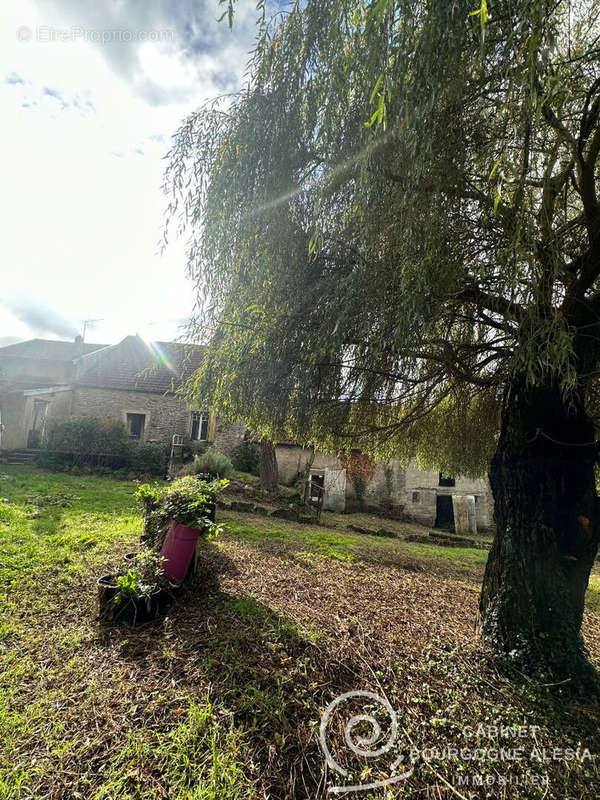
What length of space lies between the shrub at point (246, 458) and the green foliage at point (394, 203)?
1214cm

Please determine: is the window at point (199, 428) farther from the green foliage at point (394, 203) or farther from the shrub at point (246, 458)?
the green foliage at point (394, 203)

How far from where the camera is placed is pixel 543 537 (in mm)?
3451

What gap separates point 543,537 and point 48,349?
28.7 meters

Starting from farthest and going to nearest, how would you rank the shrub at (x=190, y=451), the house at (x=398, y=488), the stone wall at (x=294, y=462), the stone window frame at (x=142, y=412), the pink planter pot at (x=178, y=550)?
the stone window frame at (x=142, y=412) < the shrub at (x=190, y=451) < the stone wall at (x=294, y=462) < the house at (x=398, y=488) < the pink planter pot at (x=178, y=550)

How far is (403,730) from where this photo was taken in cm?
247

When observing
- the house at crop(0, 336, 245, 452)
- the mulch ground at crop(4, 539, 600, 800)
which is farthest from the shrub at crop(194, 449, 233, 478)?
the mulch ground at crop(4, 539, 600, 800)

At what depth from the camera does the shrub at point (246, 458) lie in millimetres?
16219

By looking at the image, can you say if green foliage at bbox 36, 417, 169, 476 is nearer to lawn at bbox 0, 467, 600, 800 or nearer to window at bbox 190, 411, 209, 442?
window at bbox 190, 411, 209, 442

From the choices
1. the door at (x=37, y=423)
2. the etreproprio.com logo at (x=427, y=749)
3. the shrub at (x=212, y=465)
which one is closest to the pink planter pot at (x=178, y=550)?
the etreproprio.com logo at (x=427, y=749)

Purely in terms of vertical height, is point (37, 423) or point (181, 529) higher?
point (37, 423)

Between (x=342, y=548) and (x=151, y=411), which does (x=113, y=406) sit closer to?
(x=151, y=411)

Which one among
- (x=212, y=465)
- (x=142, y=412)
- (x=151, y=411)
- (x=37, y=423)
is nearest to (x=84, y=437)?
(x=142, y=412)

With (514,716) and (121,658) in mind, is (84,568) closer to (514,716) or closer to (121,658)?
(121,658)

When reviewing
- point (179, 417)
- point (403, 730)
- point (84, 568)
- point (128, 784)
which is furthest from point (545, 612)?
point (179, 417)
